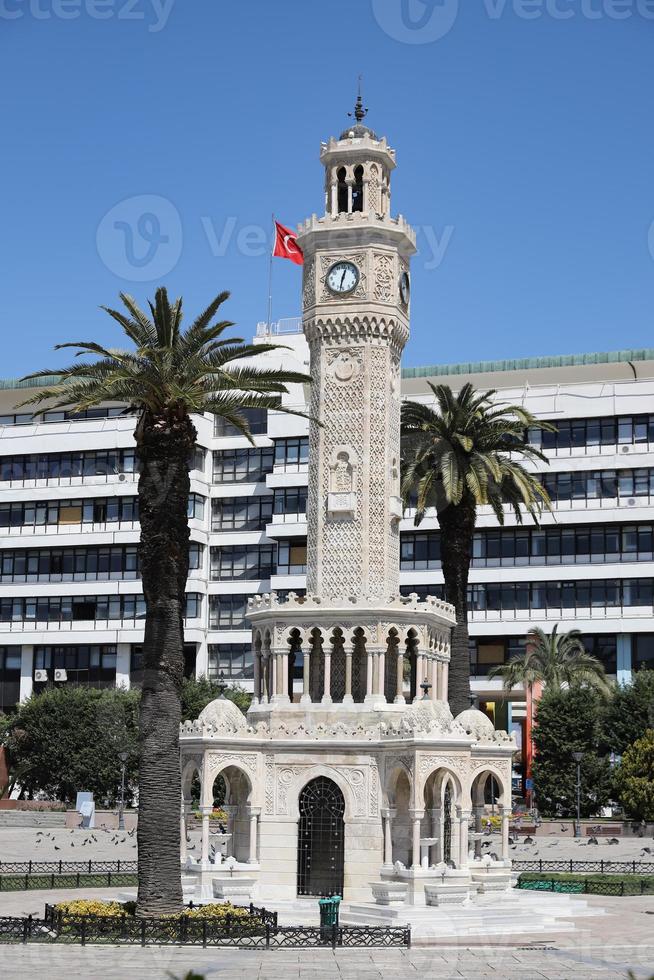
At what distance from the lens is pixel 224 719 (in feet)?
141

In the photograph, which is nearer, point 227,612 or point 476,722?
point 476,722

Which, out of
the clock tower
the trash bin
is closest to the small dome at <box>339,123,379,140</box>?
the clock tower

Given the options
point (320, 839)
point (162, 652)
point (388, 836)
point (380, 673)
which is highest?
point (380, 673)

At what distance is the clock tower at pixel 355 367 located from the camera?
1772 inches

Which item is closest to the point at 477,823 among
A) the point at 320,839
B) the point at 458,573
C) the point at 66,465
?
the point at 320,839

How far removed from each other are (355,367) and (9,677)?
5797 centimetres

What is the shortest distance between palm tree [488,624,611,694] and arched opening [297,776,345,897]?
38.8 metres

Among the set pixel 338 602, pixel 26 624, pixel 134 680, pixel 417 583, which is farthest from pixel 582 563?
pixel 338 602

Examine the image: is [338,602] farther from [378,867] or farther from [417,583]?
[417,583]

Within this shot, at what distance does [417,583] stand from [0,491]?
29.0 m

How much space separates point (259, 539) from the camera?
9619cm

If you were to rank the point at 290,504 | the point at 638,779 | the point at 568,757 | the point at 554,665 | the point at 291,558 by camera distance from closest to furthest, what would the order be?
the point at 638,779
the point at 568,757
the point at 554,665
the point at 290,504
the point at 291,558

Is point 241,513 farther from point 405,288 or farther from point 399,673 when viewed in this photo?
point 399,673

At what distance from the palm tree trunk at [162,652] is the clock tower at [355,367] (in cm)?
918
